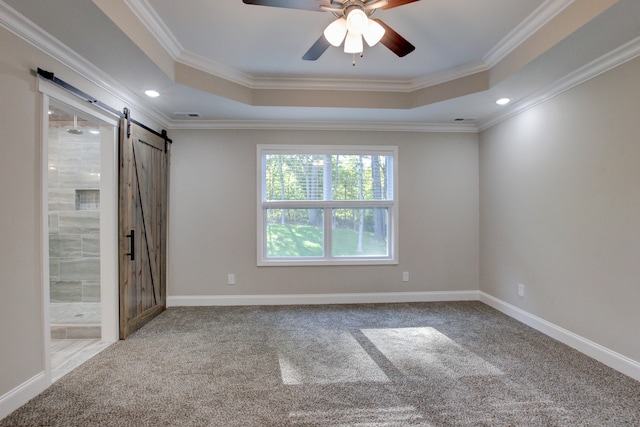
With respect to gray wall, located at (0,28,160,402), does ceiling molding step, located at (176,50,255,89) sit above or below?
above

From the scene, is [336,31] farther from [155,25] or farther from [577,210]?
[577,210]

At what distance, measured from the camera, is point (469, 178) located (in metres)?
4.68

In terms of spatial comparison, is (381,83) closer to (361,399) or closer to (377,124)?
(377,124)

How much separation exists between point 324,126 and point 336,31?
7.92 ft

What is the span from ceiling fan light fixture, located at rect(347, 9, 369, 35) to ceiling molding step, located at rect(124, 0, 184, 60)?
1.47 metres

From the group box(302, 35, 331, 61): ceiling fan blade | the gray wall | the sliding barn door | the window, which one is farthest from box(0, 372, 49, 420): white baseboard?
box(302, 35, 331, 61): ceiling fan blade

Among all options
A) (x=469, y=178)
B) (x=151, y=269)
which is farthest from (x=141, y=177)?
(x=469, y=178)

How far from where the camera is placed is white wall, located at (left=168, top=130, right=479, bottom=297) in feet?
14.5

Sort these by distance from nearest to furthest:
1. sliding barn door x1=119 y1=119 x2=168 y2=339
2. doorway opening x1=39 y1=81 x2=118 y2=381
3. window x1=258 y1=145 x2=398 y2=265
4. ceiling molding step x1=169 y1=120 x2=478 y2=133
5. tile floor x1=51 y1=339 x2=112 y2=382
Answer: tile floor x1=51 y1=339 x2=112 y2=382, sliding barn door x1=119 y1=119 x2=168 y2=339, doorway opening x1=39 y1=81 x2=118 y2=381, ceiling molding step x1=169 y1=120 x2=478 y2=133, window x1=258 y1=145 x2=398 y2=265

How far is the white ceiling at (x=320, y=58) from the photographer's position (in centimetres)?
225

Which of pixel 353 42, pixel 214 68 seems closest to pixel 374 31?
pixel 353 42

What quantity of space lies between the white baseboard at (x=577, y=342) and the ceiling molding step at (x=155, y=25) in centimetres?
434

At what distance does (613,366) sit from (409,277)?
2.29 metres

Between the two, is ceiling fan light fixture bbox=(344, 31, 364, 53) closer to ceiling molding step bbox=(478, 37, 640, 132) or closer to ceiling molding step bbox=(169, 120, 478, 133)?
ceiling molding step bbox=(478, 37, 640, 132)
